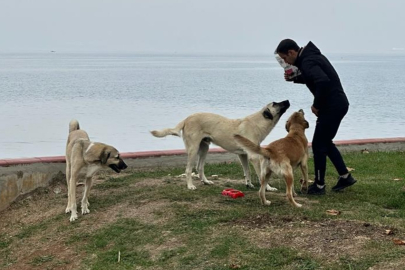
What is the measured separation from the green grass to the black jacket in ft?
4.27

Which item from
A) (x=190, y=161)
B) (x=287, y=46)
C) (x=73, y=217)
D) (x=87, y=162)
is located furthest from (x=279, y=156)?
(x=73, y=217)

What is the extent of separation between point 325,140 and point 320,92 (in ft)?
2.61

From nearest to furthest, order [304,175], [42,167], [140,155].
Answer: [304,175], [42,167], [140,155]

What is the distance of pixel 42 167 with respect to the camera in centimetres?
1005

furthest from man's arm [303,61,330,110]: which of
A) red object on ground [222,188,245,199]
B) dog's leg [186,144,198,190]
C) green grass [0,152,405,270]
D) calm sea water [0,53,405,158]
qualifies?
calm sea water [0,53,405,158]

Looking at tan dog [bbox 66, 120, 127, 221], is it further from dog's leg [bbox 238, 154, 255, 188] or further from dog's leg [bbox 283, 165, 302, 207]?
dog's leg [bbox 283, 165, 302, 207]

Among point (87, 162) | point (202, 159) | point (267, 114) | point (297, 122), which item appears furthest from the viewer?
point (202, 159)

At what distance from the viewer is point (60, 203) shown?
9.18 metres

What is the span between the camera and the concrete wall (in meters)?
9.54

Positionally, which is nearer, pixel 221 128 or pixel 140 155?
pixel 221 128

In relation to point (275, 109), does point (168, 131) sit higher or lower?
lower

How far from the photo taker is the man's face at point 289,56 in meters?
8.29

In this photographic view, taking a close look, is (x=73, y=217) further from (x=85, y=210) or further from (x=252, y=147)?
(x=252, y=147)

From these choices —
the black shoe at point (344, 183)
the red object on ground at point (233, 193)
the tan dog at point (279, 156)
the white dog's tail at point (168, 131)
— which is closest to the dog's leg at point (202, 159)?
the white dog's tail at point (168, 131)
